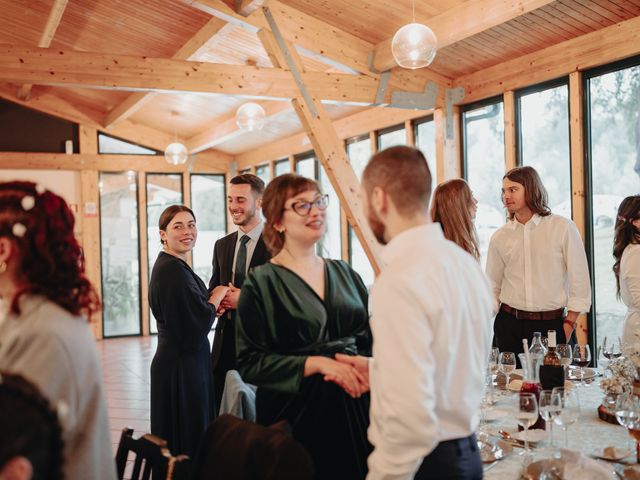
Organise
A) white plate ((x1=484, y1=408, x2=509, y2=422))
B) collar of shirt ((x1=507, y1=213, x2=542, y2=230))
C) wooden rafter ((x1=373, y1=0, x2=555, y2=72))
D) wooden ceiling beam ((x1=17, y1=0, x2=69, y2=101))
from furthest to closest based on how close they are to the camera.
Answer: wooden ceiling beam ((x1=17, y1=0, x2=69, y2=101)) → wooden rafter ((x1=373, y1=0, x2=555, y2=72)) → collar of shirt ((x1=507, y1=213, x2=542, y2=230)) → white plate ((x1=484, y1=408, x2=509, y2=422))

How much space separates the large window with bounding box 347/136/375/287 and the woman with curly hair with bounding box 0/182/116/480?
727 centimetres

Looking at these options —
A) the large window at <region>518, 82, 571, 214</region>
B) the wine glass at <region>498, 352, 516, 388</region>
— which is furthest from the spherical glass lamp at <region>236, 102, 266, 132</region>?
the wine glass at <region>498, 352, 516, 388</region>

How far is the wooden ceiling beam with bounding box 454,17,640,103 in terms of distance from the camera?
5.01 metres

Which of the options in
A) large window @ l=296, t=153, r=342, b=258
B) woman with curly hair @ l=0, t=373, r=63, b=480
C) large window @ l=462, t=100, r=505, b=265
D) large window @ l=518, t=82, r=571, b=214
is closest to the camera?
woman with curly hair @ l=0, t=373, r=63, b=480

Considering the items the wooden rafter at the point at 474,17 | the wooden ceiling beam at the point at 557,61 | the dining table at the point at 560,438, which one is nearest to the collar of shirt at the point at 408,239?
the dining table at the point at 560,438

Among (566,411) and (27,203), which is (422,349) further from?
(27,203)

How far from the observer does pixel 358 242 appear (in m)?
8.92

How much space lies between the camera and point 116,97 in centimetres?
997

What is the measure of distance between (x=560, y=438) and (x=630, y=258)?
2.09m

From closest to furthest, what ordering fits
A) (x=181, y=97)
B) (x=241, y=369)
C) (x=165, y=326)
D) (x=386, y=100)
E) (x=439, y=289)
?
(x=439, y=289) → (x=241, y=369) → (x=165, y=326) → (x=386, y=100) → (x=181, y=97)

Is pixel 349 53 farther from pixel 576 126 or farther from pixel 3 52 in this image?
pixel 3 52

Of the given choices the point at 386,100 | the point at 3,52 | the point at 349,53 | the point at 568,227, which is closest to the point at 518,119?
the point at 386,100

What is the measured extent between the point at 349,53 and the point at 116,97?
481 centimetres

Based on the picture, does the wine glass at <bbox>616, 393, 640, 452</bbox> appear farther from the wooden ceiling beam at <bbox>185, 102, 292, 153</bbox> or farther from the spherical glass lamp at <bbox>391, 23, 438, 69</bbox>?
the wooden ceiling beam at <bbox>185, 102, 292, 153</bbox>
